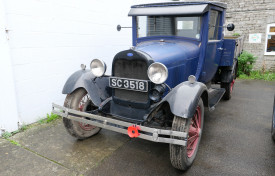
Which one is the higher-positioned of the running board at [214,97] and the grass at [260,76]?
the running board at [214,97]

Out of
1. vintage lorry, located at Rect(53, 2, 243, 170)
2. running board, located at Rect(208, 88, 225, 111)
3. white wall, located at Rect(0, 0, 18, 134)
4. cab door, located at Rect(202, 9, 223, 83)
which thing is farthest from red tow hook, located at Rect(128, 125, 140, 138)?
white wall, located at Rect(0, 0, 18, 134)

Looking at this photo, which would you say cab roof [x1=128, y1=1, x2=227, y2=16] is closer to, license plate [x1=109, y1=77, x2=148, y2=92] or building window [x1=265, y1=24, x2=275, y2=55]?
license plate [x1=109, y1=77, x2=148, y2=92]

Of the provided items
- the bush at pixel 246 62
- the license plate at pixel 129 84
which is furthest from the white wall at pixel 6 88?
the bush at pixel 246 62

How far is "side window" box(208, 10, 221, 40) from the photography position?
3718 mm

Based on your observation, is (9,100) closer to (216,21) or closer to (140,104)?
(140,104)

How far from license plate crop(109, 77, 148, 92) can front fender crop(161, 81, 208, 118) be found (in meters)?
0.35

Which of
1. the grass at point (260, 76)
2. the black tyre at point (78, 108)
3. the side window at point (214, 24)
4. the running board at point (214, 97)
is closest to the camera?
the black tyre at point (78, 108)

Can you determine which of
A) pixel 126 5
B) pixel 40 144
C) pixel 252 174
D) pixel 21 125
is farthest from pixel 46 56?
pixel 252 174

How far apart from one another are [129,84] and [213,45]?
2.06 m

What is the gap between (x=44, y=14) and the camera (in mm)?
3855

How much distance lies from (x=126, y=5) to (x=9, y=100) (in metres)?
3.80

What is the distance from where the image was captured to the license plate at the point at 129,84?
103 inches

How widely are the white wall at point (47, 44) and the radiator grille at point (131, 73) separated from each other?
5.90 ft

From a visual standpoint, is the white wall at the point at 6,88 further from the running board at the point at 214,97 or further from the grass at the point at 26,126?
the running board at the point at 214,97
